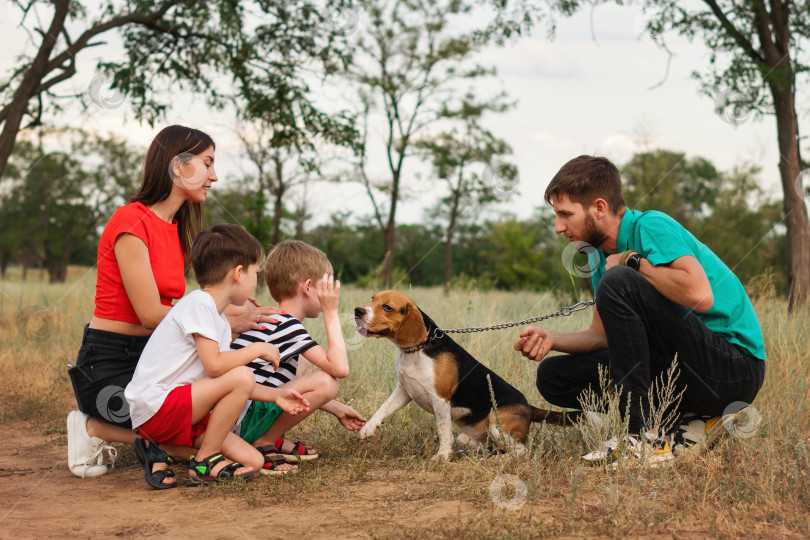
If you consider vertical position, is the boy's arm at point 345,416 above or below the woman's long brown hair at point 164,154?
below

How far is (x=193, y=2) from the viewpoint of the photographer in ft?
34.0

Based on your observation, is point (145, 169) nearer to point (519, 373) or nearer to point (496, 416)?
point (496, 416)

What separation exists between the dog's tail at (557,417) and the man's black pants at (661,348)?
19.1 inches

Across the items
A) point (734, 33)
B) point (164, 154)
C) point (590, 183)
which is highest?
point (734, 33)

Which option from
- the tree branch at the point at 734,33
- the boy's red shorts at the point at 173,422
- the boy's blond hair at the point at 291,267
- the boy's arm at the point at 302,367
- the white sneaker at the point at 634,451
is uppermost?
the tree branch at the point at 734,33

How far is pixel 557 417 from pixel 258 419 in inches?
72.4

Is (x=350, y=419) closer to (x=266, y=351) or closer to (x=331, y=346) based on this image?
(x=331, y=346)

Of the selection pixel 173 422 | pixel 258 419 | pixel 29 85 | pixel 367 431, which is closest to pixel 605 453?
pixel 367 431

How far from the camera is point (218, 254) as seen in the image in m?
3.70

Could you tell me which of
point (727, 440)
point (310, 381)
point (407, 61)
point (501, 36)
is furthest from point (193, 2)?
point (407, 61)

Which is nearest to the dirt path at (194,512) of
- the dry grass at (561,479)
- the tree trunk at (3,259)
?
the dry grass at (561,479)

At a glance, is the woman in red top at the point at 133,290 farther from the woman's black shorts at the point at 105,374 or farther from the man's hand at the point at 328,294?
the man's hand at the point at 328,294

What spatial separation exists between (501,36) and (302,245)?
9.53 meters

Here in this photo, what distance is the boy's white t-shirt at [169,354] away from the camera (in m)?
3.53
